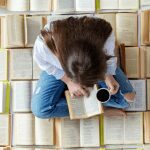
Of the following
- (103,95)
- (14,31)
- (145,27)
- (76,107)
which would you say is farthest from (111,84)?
(14,31)

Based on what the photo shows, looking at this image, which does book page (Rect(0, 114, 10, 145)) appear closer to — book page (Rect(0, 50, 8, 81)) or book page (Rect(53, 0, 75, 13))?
book page (Rect(0, 50, 8, 81))

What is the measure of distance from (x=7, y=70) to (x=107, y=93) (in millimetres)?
391

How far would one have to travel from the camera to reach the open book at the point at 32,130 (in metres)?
1.14

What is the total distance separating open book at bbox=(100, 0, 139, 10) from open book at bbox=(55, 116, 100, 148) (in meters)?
0.40

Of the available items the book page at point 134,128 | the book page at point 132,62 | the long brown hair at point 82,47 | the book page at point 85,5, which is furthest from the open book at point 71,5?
the book page at point 134,128

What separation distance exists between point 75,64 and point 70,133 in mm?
426

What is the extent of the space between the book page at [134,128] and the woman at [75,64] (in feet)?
0.17

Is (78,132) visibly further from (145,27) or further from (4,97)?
(145,27)

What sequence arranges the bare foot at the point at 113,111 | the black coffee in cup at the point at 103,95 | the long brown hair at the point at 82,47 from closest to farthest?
1. the long brown hair at the point at 82,47
2. the black coffee in cup at the point at 103,95
3. the bare foot at the point at 113,111

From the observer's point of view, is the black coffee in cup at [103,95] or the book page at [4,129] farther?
the book page at [4,129]

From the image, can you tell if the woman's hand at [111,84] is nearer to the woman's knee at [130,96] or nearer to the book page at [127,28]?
the woman's knee at [130,96]


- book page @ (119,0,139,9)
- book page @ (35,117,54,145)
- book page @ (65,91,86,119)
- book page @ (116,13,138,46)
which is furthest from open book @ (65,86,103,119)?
book page @ (119,0,139,9)

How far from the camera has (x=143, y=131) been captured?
1.13 metres

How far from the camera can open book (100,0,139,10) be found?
114 centimetres
